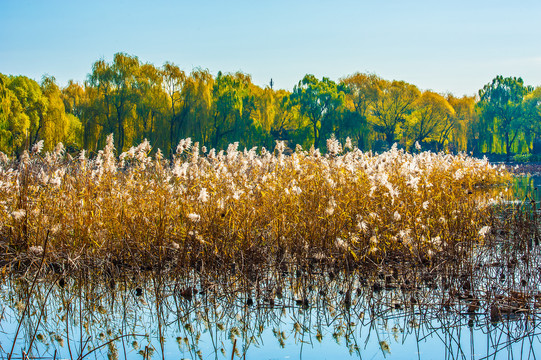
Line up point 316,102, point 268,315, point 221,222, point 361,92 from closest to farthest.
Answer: point 268,315 < point 221,222 < point 316,102 < point 361,92

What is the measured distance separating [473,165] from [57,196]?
15770mm

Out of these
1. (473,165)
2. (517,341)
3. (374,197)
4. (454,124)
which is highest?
(454,124)

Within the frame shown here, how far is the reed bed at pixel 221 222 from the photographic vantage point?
4766 mm

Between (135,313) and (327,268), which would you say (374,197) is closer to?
(327,268)

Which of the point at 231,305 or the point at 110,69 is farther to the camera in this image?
the point at 110,69

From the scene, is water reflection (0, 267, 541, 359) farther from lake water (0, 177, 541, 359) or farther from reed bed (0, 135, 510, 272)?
reed bed (0, 135, 510, 272)

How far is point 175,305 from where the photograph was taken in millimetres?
3930

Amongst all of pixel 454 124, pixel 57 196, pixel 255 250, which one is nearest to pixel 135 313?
pixel 255 250

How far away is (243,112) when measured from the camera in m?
34.5

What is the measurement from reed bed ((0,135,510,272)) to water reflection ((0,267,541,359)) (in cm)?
31

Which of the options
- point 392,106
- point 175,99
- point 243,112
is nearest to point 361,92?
point 392,106

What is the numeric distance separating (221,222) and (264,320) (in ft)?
4.83

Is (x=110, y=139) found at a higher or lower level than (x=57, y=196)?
higher

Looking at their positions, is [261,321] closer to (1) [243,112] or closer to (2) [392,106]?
(1) [243,112]
